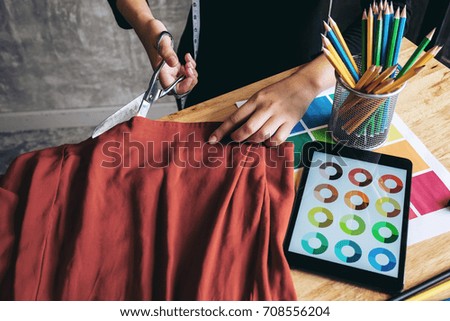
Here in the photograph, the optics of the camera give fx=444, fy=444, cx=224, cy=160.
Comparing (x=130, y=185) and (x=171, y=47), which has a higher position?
(x=171, y=47)

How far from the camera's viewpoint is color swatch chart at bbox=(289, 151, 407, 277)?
0.57 meters

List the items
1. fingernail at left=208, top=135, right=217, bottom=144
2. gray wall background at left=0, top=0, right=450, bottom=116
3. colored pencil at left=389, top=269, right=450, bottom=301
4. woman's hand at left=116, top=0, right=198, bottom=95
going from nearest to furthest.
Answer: colored pencil at left=389, top=269, right=450, bottom=301
fingernail at left=208, top=135, right=217, bottom=144
woman's hand at left=116, top=0, right=198, bottom=95
gray wall background at left=0, top=0, right=450, bottom=116

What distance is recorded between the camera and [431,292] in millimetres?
548

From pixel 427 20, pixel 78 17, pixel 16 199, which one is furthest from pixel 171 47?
pixel 427 20

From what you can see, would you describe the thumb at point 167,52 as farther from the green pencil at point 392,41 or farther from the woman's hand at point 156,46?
the green pencil at point 392,41

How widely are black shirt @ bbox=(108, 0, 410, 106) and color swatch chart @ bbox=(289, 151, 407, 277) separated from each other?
0.37m

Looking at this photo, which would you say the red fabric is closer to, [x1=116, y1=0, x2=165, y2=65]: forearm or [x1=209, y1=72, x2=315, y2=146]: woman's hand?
[x1=209, y1=72, x2=315, y2=146]: woman's hand

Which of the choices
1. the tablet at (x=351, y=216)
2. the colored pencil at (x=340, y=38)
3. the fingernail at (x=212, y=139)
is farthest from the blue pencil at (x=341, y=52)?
the fingernail at (x=212, y=139)

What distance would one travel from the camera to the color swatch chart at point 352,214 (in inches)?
22.3

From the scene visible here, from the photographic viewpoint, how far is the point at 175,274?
1.81ft

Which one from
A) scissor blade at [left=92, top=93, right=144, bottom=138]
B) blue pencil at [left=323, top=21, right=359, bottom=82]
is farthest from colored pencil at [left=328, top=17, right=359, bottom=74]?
scissor blade at [left=92, top=93, right=144, bottom=138]
